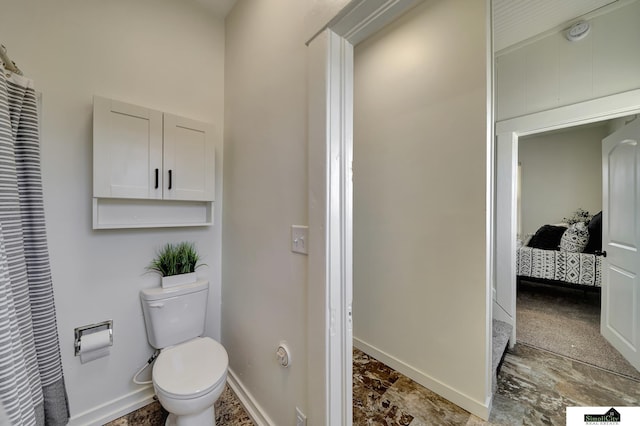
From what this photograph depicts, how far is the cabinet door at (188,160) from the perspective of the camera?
1485mm

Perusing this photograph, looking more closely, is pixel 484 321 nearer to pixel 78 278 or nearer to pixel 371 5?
pixel 371 5

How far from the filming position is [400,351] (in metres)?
1.82

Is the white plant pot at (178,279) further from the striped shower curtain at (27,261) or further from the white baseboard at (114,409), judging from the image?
the white baseboard at (114,409)

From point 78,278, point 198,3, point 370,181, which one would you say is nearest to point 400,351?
point 370,181

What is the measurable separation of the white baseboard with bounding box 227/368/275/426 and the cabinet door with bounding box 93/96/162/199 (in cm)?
135

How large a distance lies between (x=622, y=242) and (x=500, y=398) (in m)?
1.82

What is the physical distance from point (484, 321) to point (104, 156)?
2370 millimetres

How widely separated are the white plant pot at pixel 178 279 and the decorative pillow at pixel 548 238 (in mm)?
4800

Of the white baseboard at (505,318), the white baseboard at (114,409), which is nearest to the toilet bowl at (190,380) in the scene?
the white baseboard at (114,409)

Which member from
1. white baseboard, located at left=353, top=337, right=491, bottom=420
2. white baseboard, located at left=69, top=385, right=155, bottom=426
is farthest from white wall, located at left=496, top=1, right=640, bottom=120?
white baseboard, located at left=69, top=385, right=155, bottom=426

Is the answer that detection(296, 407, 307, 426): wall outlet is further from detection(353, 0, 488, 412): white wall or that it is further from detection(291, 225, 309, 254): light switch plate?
detection(353, 0, 488, 412): white wall

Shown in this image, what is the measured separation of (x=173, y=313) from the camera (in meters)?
1.48

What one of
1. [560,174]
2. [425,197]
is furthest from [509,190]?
[560,174]

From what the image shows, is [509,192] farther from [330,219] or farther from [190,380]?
[190,380]
